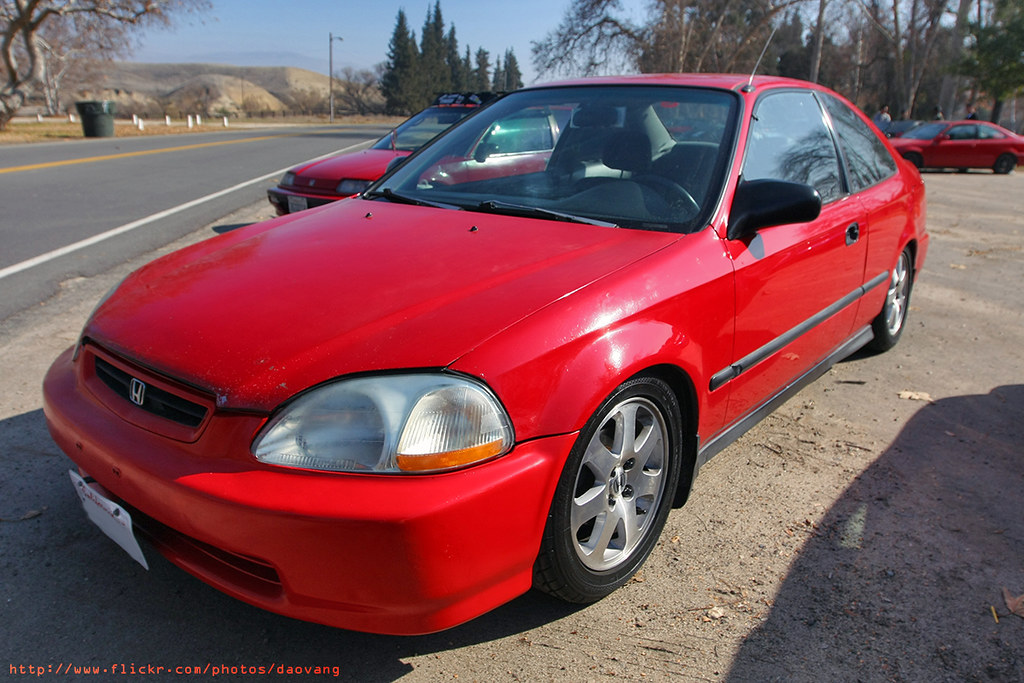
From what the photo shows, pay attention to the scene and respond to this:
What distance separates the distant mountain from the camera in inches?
2613

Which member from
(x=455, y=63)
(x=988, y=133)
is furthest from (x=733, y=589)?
(x=455, y=63)

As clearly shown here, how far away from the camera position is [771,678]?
6.65 feet

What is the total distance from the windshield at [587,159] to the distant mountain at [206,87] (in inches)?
2468

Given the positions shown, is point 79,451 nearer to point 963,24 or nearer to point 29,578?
point 29,578

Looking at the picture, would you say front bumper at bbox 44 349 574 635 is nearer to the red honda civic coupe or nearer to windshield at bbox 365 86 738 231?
the red honda civic coupe

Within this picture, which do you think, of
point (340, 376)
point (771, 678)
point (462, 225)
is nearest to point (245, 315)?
point (340, 376)

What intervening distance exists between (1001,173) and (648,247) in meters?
22.4

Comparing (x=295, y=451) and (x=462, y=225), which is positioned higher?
(x=462, y=225)

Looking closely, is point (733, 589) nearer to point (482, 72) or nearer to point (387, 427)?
point (387, 427)

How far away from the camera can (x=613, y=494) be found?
2.26m

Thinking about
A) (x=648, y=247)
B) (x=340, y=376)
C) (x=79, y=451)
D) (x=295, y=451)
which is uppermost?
(x=648, y=247)

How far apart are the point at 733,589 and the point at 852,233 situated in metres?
1.84

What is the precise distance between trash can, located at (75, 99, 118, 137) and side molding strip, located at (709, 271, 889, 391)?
26.2 m

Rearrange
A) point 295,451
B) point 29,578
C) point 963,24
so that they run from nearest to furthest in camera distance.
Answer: point 295,451, point 29,578, point 963,24
